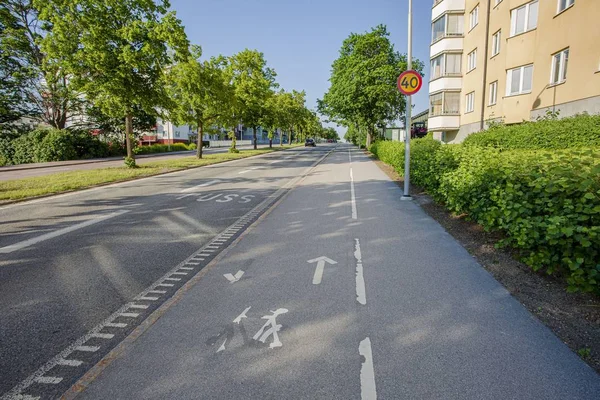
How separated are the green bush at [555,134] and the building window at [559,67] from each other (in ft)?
14.0

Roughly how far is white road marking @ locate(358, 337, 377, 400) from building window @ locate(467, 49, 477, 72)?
29597mm

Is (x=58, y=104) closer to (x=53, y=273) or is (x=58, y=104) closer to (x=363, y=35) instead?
(x=363, y=35)

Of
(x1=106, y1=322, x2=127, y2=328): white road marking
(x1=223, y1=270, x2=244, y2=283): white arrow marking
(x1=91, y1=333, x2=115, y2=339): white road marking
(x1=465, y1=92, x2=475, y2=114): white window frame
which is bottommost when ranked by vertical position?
(x1=91, y1=333, x2=115, y2=339): white road marking

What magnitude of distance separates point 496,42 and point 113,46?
23.9 meters

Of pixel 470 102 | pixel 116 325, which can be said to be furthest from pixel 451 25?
pixel 116 325

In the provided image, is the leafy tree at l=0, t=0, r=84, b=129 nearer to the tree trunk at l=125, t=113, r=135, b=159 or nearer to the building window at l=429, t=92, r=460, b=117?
the tree trunk at l=125, t=113, r=135, b=159

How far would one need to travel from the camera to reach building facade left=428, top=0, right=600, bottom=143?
1428cm

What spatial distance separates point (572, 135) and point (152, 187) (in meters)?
15.3

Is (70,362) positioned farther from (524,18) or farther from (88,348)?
(524,18)

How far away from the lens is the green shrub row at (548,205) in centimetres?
334

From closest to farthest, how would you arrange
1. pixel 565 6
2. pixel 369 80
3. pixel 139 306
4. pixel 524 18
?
pixel 139 306, pixel 565 6, pixel 524 18, pixel 369 80

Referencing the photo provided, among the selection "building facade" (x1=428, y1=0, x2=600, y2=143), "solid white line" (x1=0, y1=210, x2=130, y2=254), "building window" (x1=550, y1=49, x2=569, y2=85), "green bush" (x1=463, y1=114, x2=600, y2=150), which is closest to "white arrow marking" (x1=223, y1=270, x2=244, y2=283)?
"solid white line" (x1=0, y1=210, x2=130, y2=254)

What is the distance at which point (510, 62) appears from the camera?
20.3 metres

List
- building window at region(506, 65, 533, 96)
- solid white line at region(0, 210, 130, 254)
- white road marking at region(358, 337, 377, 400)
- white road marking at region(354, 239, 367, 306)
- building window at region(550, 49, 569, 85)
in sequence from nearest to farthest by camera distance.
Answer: white road marking at region(358, 337, 377, 400) < white road marking at region(354, 239, 367, 306) < solid white line at region(0, 210, 130, 254) < building window at region(550, 49, 569, 85) < building window at region(506, 65, 533, 96)
